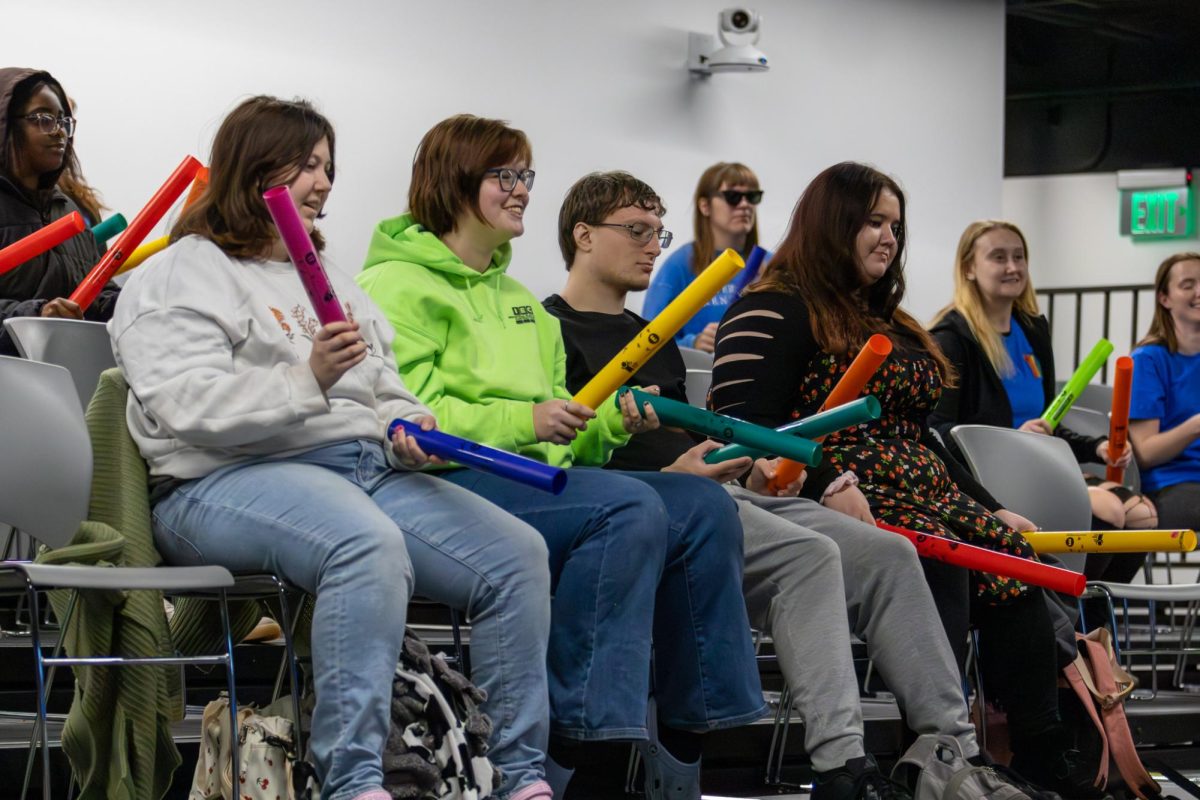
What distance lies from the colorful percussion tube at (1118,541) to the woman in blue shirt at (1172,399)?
1397 mm

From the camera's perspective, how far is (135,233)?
9.67ft

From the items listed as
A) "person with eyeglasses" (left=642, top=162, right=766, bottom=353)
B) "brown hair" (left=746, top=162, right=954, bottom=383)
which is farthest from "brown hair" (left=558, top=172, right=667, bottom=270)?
"person with eyeglasses" (left=642, top=162, right=766, bottom=353)

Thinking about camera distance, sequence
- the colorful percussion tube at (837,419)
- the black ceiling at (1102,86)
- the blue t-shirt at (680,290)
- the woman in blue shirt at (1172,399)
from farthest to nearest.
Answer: the black ceiling at (1102,86) < the blue t-shirt at (680,290) < the woman in blue shirt at (1172,399) < the colorful percussion tube at (837,419)

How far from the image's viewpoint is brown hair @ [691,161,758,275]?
15.1 feet

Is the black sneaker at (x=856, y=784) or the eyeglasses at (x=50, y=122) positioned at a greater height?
the eyeglasses at (x=50, y=122)

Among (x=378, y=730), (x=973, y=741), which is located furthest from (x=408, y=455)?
(x=973, y=741)

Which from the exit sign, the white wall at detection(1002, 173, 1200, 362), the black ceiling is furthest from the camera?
the white wall at detection(1002, 173, 1200, 362)

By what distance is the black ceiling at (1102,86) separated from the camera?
23.9ft

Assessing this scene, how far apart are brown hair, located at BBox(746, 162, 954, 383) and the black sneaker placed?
2.66 feet

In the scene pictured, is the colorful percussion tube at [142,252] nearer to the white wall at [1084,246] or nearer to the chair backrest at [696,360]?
the chair backrest at [696,360]

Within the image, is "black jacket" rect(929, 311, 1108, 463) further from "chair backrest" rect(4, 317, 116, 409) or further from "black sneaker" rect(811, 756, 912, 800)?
"chair backrest" rect(4, 317, 116, 409)

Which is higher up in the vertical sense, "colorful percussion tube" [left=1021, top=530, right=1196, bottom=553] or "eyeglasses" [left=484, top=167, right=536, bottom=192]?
"eyeglasses" [left=484, top=167, right=536, bottom=192]

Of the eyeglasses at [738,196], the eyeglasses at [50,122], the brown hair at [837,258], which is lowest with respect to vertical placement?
the brown hair at [837,258]

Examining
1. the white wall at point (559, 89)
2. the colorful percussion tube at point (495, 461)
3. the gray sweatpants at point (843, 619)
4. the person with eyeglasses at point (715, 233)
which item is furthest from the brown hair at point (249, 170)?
the person with eyeglasses at point (715, 233)
